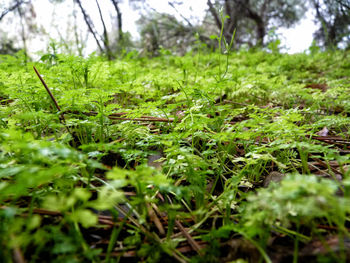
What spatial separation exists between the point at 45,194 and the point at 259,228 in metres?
0.98

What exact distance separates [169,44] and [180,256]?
1231 centimetres

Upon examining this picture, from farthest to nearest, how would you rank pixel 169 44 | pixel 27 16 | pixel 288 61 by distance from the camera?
1. pixel 169 44
2. pixel 27 16
3. pixel 288 61

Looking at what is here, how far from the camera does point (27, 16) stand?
896cm

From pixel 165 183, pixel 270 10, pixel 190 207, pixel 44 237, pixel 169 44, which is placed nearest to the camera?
pixel 44 237

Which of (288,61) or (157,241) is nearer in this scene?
(157,241)

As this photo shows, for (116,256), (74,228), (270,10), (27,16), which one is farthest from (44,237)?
(270,10)

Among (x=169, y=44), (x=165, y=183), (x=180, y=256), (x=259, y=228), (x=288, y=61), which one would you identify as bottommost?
(x=180, y=256)

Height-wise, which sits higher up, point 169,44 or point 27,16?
point 27,16

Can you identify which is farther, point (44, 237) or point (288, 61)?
point (288, 61)

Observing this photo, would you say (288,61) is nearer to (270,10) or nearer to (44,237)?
(44,237)

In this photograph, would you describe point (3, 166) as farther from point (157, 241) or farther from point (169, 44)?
point (169, 44)

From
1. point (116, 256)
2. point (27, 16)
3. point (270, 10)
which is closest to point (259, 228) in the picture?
point (116, 256)

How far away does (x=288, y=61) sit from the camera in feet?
17.2

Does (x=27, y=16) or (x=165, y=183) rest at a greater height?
(x=27, y=16)
